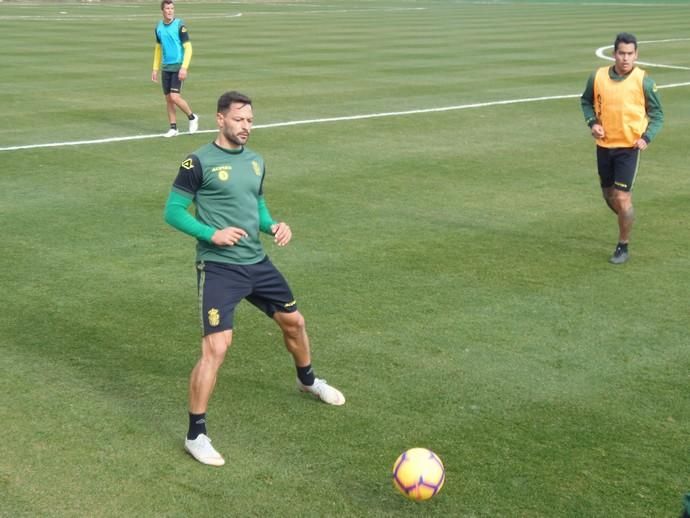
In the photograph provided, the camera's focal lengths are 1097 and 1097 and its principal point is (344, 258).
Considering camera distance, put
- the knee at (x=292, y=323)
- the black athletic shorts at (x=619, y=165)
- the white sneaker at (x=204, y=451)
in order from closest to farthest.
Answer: the white sneaker at (x=204, y=451)
the knee at (x=292, y=323)
the black athletic shorts at (x=619, y=165)

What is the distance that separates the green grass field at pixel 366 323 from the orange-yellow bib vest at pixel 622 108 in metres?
1.28

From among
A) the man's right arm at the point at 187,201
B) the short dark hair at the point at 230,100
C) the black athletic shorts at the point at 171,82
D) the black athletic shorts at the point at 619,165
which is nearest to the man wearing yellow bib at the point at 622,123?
the black athletic shorts at the point at 619,165

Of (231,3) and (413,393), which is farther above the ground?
(413,393)

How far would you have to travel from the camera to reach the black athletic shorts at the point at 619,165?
469 inches

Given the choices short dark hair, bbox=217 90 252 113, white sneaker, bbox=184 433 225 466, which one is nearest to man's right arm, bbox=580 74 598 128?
short dark hair, bbox=217 90 252 113

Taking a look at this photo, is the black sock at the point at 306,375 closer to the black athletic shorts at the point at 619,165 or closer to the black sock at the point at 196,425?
the black sock at the point at 196,425

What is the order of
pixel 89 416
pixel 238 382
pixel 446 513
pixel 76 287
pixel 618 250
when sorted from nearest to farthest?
1. pixel 446 513
2. pixel 89 416
3. pixel 238 382
4. pixel 76 287
5. pixel 618 250

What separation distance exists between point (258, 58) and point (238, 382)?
24.9 metres

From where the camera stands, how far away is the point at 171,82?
19.9m

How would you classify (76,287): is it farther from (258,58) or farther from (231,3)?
(231,3)

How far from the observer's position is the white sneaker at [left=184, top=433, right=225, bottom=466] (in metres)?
7.04

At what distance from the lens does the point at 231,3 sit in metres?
73.2

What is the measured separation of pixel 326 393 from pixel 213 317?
49.9 inches

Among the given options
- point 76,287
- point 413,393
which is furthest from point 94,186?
point 413,393
